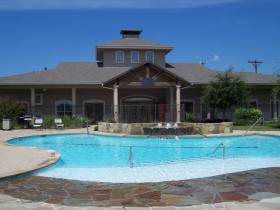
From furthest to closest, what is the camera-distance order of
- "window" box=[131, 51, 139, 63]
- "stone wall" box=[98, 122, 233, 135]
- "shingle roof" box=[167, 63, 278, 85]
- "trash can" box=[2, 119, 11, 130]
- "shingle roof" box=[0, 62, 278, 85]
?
"window" box=[131, 51, 139, 63]
"shingle roof" box=[167, 63, 278, 85]
"shingle roof" box=[0, 62, 278, 85]
"trash can" box=[2, 119, 11, 130]
"stone wall" box=[98, 122, 233, 135]

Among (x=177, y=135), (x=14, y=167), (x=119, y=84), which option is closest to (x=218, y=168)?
(x=14, y=167)

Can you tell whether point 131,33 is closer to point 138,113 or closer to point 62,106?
point 62,106

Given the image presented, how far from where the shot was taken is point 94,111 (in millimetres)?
28672

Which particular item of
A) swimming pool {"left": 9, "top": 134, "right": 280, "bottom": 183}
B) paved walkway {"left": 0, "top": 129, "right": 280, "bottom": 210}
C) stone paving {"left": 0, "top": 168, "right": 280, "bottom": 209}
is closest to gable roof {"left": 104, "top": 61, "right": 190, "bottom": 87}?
swimming pool {"left": 9, "top": 134, "right": 280, "bottom": 183}

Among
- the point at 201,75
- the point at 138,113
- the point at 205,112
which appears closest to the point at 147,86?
the point at 138,113

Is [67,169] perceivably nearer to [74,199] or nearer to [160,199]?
[74,199]

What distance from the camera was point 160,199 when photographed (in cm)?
548

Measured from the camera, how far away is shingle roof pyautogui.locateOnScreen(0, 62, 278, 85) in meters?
26.2

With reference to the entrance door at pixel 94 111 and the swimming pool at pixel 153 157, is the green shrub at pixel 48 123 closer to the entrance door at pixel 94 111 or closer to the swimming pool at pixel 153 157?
the swimming pool at pixel 153 157

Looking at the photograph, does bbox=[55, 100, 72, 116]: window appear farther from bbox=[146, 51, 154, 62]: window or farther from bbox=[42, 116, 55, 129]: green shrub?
bbox=[146, 51, 154, 62]: window

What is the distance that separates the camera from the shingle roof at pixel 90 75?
2622cm

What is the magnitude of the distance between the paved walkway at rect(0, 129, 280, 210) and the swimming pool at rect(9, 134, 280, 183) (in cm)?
118

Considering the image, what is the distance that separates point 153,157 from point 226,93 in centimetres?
1360

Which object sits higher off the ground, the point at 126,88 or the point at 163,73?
the point at 163,73
